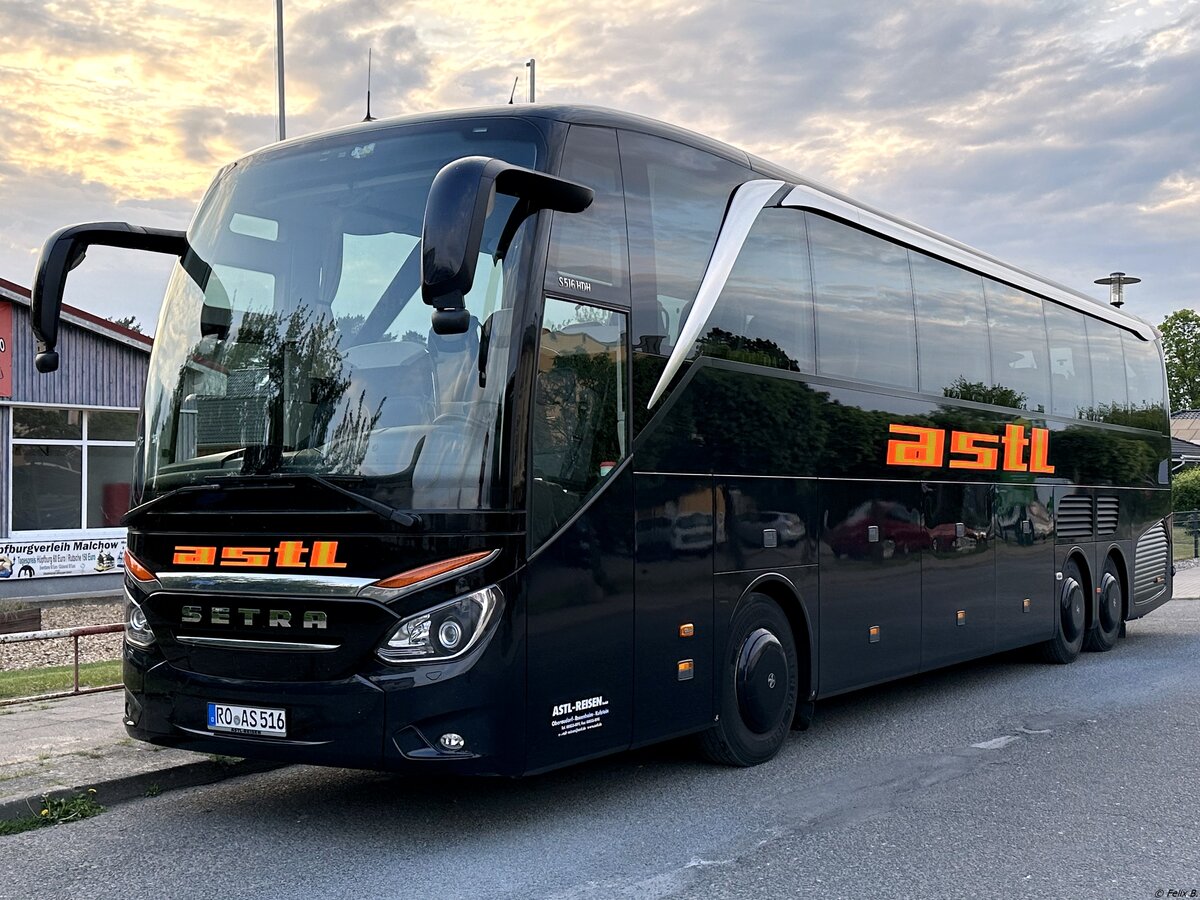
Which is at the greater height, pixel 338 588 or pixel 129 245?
pixel 129 245

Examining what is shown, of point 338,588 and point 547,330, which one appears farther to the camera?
point 547,330

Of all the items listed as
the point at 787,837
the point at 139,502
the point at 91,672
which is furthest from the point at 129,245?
the point at 91,672

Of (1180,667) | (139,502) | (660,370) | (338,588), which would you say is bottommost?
(1180,667)

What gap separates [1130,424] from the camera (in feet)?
49.7

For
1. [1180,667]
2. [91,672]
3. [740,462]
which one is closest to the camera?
[740,462]

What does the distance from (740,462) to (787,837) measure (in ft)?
7.92

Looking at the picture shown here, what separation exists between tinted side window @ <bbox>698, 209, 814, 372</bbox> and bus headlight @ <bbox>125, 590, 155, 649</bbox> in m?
3.49

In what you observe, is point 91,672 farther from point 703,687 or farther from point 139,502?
point 703,687

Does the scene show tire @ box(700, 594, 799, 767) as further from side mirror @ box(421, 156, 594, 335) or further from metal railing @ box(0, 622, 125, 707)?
metal railing @ box(0, 622, 125, 707)

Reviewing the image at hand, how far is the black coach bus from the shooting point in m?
5.84

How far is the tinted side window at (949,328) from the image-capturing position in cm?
1038

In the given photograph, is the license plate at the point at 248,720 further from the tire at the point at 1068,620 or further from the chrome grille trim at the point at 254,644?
the tire at the point at 1068,620

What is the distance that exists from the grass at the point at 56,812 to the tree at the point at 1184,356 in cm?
8380

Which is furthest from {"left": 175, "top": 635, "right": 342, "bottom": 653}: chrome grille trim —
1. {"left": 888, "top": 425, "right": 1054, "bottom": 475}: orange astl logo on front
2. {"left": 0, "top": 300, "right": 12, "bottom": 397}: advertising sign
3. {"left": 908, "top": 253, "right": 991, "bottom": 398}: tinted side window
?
{"left": 0, "top": 300, "right": 12, "bottom": 397}: advertising sign
